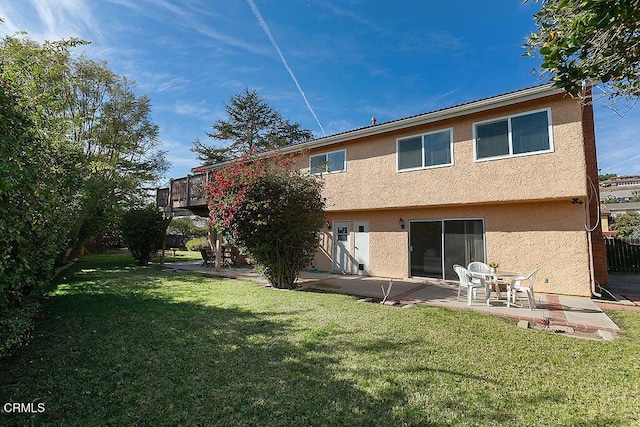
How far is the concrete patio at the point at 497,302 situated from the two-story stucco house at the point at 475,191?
3.46ft

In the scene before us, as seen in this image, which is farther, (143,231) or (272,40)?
(143,231)

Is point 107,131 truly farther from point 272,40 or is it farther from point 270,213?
point 270,213

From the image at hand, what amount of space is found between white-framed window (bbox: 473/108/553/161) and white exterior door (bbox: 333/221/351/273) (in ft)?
19.0

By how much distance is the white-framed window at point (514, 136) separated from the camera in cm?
851

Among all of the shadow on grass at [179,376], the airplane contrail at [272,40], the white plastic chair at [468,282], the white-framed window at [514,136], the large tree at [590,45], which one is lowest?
the shadow on grass at [179,376]

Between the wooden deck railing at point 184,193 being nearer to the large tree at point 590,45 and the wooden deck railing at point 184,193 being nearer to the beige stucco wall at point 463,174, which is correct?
the beige stucco wall at point 463,174

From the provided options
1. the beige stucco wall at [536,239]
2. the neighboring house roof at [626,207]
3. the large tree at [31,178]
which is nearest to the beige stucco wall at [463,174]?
the beige stucco wall at [536,239]

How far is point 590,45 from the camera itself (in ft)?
12.0

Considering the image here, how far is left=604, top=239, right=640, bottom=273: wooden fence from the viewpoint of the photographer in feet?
41.8

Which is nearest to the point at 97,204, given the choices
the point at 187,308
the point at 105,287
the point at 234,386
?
the point at 105,287

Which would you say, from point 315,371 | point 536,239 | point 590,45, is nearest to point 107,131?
point 315,371

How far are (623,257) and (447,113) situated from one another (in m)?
10.9

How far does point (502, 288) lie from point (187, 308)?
8642 mm

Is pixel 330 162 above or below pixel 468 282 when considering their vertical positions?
above
